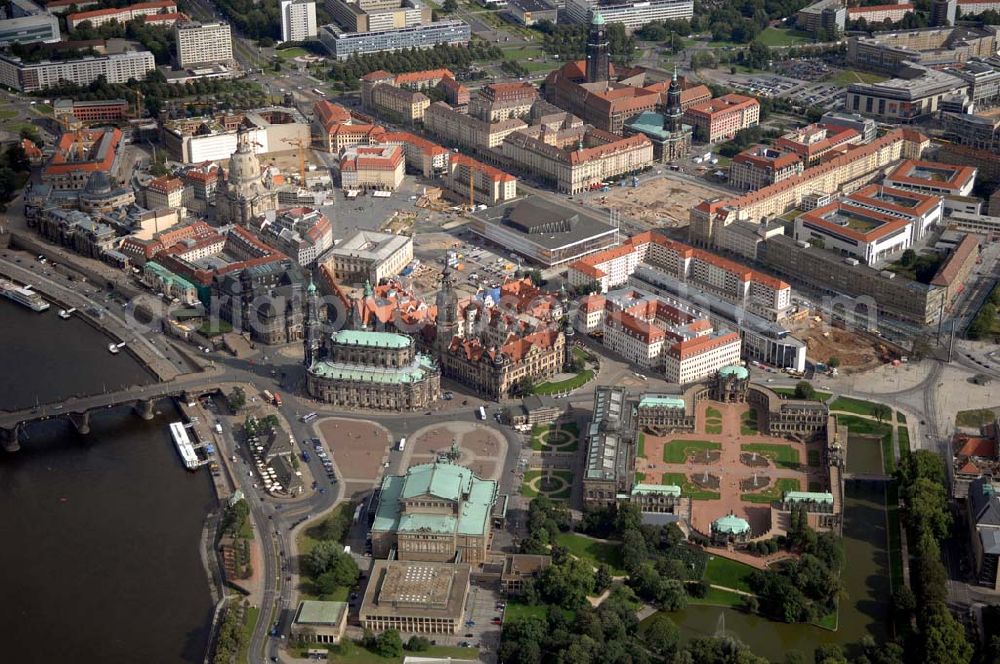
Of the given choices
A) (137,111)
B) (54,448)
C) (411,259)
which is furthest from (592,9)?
(54,448)

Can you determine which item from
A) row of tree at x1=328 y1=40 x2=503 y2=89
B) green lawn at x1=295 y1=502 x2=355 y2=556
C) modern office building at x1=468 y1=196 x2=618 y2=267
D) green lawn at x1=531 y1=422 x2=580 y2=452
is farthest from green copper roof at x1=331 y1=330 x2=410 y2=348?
row of tree at x1=328 y1=40 x2=503 y2=89

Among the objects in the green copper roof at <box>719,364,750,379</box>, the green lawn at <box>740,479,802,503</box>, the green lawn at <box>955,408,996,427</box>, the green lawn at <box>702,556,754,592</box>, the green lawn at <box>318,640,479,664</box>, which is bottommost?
the green lawn at <box>318,640,479,664</box>

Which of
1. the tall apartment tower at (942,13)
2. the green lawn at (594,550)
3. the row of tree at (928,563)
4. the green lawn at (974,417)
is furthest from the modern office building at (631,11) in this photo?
the green lawn at (594,550)

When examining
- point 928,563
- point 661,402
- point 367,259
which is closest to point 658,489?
point 661,402

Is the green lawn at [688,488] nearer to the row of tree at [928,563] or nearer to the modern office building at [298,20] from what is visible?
the row of tree at [928,563]

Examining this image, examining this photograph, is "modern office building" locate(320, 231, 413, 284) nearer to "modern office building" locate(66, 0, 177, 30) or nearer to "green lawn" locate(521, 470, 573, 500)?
"green lawn" locate(521, 470, 573, 500)

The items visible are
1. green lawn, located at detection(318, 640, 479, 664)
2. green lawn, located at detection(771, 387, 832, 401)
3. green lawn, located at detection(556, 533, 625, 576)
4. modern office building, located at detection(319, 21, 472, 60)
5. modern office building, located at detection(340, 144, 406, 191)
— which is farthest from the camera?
modern office building, located at detection(319, 21, 472, 60)

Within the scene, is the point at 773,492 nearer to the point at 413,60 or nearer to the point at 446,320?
the point at 446,320
